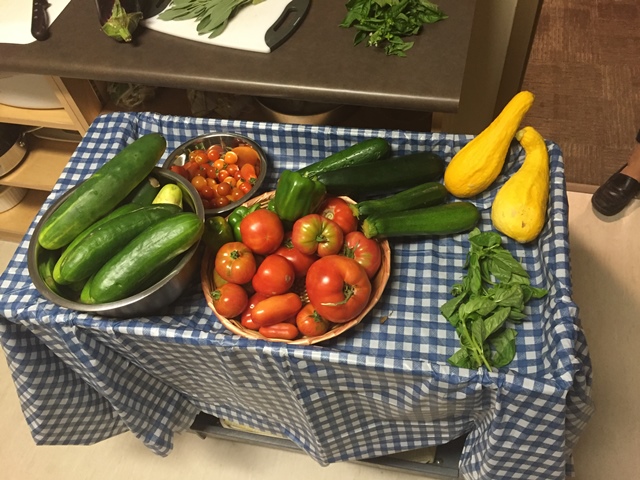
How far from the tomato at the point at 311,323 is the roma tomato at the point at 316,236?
11cm

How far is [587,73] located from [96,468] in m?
2.29

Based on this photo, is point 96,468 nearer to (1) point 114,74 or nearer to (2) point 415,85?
(1) point 114,74

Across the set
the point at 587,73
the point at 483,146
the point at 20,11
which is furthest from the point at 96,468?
the point at 587,73

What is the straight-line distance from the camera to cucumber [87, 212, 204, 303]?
881 millimetres

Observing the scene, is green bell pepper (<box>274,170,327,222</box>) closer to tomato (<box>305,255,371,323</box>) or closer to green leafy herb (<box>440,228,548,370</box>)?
tomato (<box>305,255,371,323</box>)

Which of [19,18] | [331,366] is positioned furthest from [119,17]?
[331,366]

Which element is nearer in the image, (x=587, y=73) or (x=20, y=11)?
(x=20, y=11)

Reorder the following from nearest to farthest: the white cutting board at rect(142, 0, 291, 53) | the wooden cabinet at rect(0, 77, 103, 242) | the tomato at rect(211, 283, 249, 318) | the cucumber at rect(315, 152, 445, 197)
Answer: the tomato at rect(211, 283, 249, 318), the cucumber at rect(315, 152, 445, 197), the white cutting board at rect(142, 0, 291, 53), the wooden cabinet at rect(0, 77, 103, 242)

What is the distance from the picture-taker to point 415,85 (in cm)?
108

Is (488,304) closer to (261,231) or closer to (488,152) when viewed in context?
(488,152)

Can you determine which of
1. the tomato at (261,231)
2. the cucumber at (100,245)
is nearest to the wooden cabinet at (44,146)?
the cucumber at (100,245)

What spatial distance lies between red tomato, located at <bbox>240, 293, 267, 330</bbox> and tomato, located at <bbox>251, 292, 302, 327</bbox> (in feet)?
0.06

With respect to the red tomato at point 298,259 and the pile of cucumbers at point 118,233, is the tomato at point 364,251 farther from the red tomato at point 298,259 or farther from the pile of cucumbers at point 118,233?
the pile of cucumbers at point 118,233

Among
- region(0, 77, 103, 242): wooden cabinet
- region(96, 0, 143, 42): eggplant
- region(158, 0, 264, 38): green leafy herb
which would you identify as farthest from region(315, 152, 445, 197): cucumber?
region(0, 77, 103, 242): wooden cabinet
